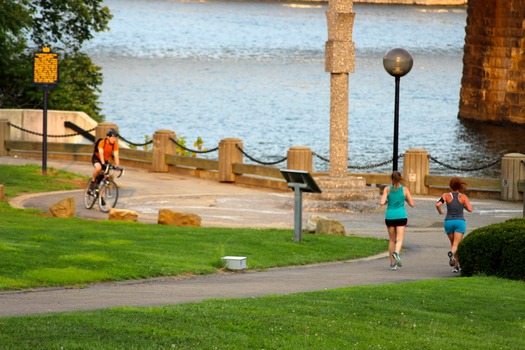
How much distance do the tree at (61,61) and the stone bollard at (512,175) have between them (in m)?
17.4

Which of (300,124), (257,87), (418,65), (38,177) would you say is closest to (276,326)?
(38,177)

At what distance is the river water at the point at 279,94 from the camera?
222 ft

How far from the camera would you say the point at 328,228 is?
21.5 meters

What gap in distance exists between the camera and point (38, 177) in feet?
94.4

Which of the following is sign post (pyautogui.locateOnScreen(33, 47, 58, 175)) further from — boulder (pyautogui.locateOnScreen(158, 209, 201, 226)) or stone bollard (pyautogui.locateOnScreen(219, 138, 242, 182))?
boulder (pyautogui.locateOnScreen(158, 209, 201, 226))

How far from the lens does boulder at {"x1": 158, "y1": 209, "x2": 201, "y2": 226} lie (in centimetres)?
2181

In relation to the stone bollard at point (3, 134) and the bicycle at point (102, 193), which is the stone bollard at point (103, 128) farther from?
the bicycle at point (102, 193)

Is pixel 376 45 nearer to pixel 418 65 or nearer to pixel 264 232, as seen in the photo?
pixel 418 65

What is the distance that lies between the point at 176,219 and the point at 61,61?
22.7 metres

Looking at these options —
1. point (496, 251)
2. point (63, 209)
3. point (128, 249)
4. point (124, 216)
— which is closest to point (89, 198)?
point (63, 209)

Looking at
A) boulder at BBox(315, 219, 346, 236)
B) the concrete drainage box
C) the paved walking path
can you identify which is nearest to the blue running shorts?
the paved walking path

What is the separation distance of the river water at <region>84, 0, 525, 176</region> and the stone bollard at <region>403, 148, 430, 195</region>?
18.9 metres

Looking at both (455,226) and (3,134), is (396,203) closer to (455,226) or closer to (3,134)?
(455,226)

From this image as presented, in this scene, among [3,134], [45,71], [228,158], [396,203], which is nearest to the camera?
[396,203]
